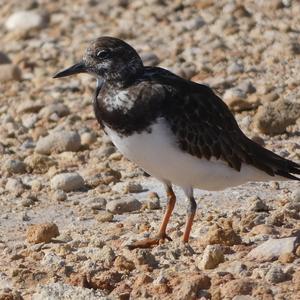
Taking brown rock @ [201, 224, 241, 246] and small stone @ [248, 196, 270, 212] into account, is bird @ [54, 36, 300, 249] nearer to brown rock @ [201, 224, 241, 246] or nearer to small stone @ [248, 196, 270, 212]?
brown rock @ [201, 224, 241, 246]

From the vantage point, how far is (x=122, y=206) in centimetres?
944

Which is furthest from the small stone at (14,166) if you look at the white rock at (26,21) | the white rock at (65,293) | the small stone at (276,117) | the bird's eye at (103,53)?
the white rock at (26,21)

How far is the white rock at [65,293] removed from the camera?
24.6ft

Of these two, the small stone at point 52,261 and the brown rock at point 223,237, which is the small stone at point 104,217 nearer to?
the small stone at point 52,261

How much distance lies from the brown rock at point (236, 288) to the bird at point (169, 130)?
3.47 ft

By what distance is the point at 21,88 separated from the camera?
43.7 feet

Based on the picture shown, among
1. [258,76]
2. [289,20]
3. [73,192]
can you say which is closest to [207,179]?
[73,192]

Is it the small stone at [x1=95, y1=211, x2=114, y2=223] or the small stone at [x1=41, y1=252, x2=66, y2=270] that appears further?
the small stone at [x1=95, y1=211, x2=114, y2=223]

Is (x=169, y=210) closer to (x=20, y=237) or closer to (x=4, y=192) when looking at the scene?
(x=20, y=237)

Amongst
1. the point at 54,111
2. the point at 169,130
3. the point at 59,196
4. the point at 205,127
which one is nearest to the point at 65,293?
the point at 169,130

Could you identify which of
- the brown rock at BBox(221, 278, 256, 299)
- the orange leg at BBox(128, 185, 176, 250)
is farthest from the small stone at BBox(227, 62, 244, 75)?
the brown rock at BBox(221, 278, 256, 299)

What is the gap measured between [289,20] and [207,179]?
6.32 m

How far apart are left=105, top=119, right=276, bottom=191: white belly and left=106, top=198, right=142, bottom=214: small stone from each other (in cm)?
84

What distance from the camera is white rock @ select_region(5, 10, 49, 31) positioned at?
15.4 metres
